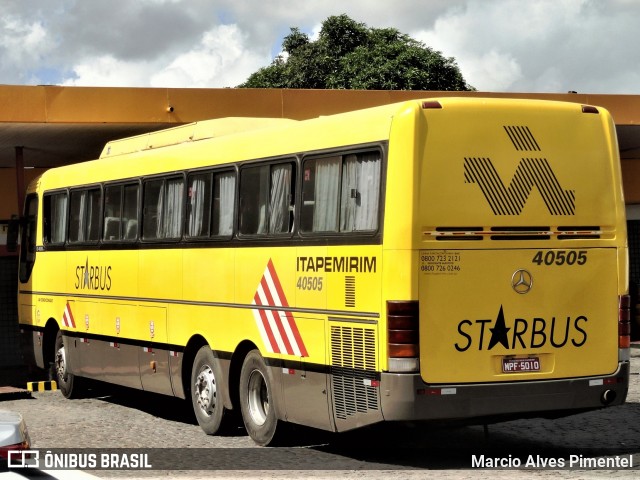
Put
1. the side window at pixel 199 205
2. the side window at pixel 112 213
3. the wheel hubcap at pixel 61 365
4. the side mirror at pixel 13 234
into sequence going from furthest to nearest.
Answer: the side mirror at pixel 13 234
the wheel hubcap at pixel 61 365
the side window at pixel 112 213
the side window at pixel 199 205

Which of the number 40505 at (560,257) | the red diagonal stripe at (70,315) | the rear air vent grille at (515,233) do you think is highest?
the rear air vent grille at (515,233)

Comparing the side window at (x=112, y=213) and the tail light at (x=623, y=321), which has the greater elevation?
the side window at (x=112, y=213)

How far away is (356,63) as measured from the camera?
55.7 meters

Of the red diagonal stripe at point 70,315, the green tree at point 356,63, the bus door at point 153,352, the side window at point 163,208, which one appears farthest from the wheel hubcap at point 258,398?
the green tree at point 356,63

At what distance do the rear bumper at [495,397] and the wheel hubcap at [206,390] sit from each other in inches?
147

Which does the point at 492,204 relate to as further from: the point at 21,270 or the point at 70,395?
the point at 21,270

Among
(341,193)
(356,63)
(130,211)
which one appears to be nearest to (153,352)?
(130,211)

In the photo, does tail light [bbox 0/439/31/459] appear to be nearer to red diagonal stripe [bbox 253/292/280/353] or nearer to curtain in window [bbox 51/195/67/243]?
red diagonal stripe [bbox 253/292/280/353]

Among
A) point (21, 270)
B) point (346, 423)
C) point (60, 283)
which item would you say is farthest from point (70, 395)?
point (346, 423)

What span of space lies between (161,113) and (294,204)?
36.6 feet

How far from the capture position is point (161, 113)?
23.7 meters

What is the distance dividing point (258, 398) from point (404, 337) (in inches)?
116

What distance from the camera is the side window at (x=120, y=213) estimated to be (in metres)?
16.9

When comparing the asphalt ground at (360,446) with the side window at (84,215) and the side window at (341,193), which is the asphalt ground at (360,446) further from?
the side window at (84,215)
